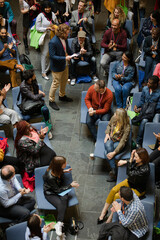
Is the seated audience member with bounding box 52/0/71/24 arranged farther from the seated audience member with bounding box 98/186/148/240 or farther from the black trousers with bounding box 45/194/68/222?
the seated audience member with bounding box 98/186/148/240

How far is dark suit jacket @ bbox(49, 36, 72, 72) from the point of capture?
250 inches

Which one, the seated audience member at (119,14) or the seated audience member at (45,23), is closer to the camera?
Answer: the seated audience member at (45,23)

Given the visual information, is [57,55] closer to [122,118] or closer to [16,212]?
[122,118]

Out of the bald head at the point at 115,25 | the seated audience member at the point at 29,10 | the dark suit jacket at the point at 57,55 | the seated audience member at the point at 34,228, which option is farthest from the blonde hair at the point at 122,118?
the seated audience member at the point at 29,10

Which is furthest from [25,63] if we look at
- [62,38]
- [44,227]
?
[44,227]

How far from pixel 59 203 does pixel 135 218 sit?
116 centimetres

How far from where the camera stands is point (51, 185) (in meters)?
4.69

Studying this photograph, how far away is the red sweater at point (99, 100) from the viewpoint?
592cm

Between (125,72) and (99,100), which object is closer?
(99,100)

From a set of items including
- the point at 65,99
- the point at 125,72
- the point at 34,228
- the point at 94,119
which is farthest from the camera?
the point at 65,99

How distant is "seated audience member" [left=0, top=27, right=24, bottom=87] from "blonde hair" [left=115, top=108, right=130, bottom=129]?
2875 mm

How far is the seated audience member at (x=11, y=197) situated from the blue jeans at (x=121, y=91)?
2950 mm

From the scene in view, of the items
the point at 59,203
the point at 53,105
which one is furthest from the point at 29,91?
the point at 59,203

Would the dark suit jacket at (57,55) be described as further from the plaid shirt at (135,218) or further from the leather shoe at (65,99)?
the plaid shirt at (135,218)
